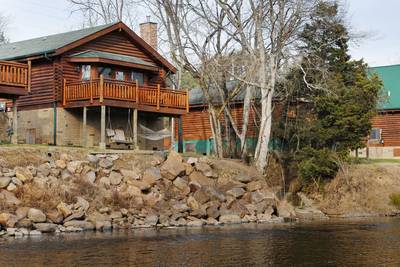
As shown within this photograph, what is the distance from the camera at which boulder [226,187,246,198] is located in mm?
29703

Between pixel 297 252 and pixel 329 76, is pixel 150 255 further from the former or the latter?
pixel 329 76

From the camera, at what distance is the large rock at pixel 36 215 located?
2295cm

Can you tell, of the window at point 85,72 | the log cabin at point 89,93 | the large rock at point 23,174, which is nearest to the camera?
the large rock at point 23,174

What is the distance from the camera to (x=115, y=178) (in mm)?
27109

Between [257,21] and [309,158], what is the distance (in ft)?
25.7

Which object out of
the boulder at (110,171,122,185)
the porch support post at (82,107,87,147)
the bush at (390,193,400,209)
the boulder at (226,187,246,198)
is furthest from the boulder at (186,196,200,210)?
the bush at (390,193,400,209)

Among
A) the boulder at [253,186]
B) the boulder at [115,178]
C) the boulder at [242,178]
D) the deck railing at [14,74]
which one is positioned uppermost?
the deck railing at [14,74]

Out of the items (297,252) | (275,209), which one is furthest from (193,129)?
(297,252)

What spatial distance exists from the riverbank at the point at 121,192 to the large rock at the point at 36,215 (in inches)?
1.4

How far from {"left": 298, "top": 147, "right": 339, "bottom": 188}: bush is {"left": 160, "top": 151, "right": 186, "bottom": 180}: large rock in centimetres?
800

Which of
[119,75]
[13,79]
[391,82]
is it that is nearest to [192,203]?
[13,79]

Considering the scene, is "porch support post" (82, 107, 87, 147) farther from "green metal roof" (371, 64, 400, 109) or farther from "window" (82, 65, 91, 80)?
"green metal roof" (371, 64, 400, 109)

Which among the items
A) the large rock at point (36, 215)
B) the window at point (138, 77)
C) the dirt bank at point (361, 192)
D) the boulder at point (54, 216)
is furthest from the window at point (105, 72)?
the dirt bank at point (361, 192)

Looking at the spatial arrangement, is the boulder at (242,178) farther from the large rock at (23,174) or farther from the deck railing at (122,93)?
the large rock at (23,174)
